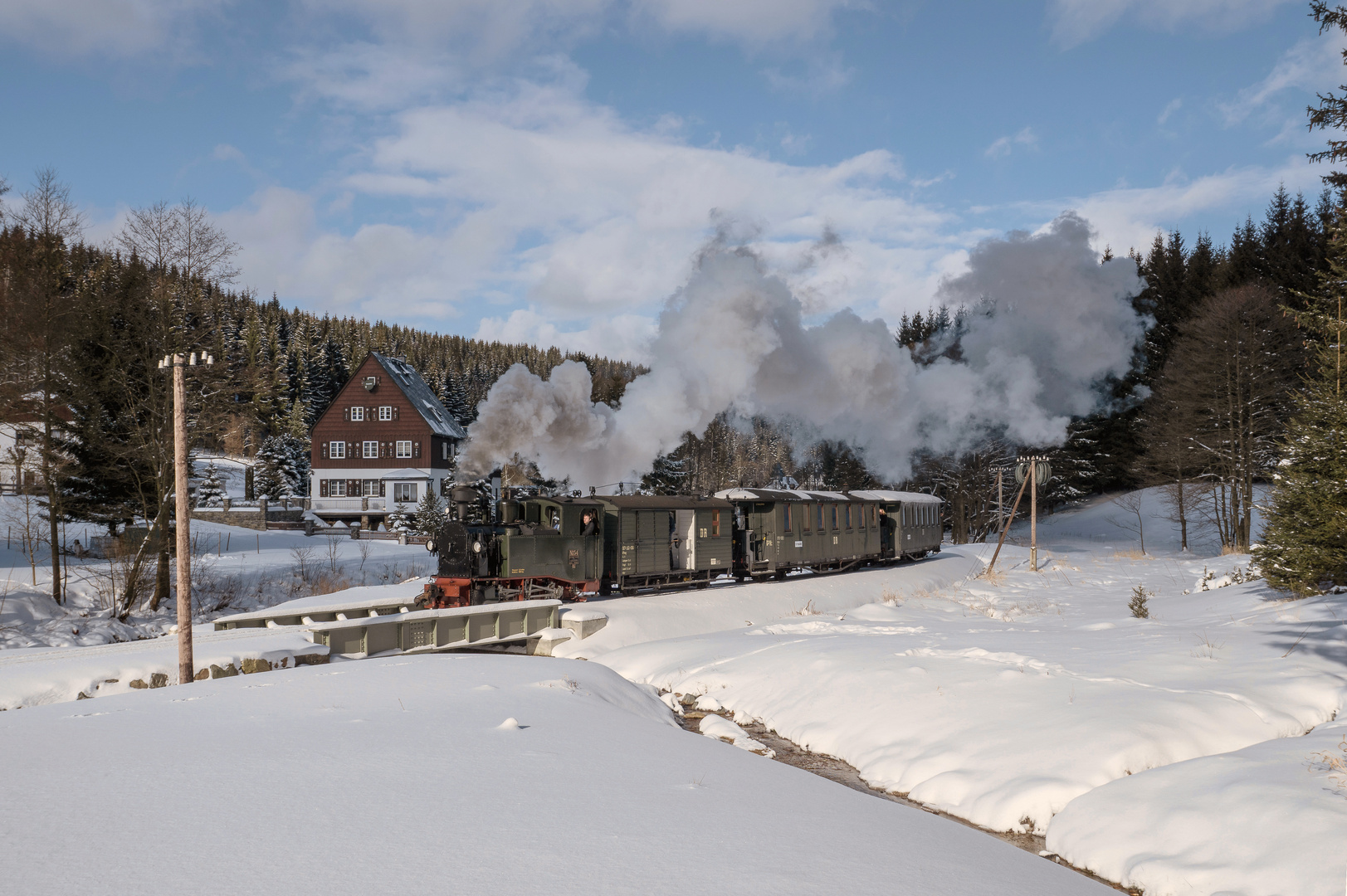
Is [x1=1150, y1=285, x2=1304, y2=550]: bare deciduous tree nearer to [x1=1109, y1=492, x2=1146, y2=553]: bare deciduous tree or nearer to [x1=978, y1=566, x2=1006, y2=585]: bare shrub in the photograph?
[x1=1109, y1=492, x2=1146, y2=553]: bare deciduous tree

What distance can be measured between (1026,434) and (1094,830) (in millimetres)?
44991

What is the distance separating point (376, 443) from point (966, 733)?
52.4 m

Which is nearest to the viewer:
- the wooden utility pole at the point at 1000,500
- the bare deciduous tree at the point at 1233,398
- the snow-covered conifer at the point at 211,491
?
the wooden utility pole at the point at 1000,500

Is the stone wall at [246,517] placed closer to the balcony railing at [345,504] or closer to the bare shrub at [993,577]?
the balcony railing at [345,504]

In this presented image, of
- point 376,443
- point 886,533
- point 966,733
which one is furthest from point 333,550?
point 966,733

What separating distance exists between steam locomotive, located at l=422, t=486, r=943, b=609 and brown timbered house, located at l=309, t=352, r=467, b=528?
34.1 metres

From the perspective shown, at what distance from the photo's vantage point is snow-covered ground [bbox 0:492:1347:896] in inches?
260

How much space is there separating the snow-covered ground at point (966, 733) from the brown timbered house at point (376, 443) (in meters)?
39.3

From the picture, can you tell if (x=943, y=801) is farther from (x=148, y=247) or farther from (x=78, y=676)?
(x=148, y=247)

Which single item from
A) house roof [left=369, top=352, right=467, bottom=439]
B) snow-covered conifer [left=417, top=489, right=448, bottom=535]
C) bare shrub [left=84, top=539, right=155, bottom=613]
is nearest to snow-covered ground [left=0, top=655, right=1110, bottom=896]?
bare shrub [left=84, top=539, right=155, bottom=613]

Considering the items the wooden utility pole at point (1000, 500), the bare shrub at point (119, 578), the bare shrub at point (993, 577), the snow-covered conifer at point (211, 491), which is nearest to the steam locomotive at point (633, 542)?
the bare shrub at point (993, 577)

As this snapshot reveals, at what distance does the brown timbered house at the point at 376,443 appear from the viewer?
56094mm

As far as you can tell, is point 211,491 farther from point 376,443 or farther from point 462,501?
point 462,501

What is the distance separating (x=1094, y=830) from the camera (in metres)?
8.19
